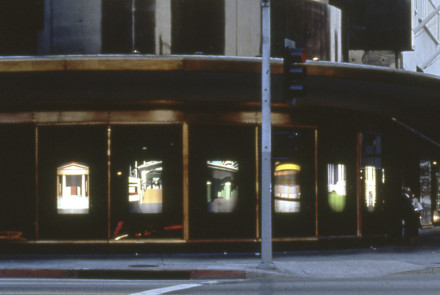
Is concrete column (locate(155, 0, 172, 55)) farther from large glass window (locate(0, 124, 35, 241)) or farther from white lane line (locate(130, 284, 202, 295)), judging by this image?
white lane line (locate(130, 284, 202, 295))

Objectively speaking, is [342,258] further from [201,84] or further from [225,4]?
A: [225,4]

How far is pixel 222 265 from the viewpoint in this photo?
1777cm

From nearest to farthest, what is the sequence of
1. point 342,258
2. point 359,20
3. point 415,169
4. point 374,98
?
point 342,258, point 374,98, point 359,20, point 415,169

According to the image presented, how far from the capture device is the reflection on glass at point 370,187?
23.5 m

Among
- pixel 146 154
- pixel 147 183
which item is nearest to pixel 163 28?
pixel 146 154

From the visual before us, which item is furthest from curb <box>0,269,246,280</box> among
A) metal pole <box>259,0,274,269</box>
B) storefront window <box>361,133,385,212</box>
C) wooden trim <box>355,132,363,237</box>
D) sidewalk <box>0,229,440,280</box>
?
storefront window <box>361,133,385,212</box>

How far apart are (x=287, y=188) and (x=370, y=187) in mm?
3236

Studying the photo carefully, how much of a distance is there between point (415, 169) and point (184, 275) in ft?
57.6

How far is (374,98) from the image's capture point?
75.0 ft

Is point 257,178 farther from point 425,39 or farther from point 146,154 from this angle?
point 425,39

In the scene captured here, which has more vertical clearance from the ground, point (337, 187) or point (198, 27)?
point (198, 27)

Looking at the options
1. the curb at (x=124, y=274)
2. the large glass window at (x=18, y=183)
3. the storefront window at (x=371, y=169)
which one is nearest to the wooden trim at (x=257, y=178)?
the storefront window at (x=371, y=169)

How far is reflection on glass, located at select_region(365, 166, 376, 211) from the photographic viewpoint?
2347cm

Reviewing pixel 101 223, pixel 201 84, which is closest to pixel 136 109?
pixel 201 84
